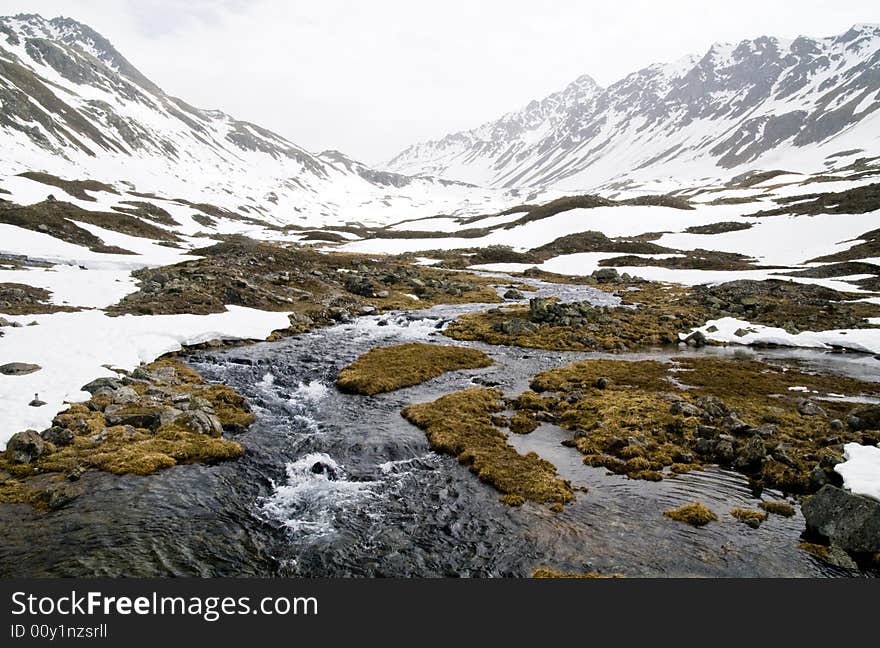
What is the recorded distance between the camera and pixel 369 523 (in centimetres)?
1449

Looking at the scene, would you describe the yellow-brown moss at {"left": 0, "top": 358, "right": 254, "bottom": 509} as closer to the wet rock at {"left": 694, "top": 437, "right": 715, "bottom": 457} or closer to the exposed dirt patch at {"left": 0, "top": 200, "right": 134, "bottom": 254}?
the wet rock at {"left": 694, "top": 437, "right": 715, "bottom": 457}

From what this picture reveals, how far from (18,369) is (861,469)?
34.2 metres

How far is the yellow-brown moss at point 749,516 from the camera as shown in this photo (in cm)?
1471

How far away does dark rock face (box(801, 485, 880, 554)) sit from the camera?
12992 mm

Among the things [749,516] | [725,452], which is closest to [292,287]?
[725,452]

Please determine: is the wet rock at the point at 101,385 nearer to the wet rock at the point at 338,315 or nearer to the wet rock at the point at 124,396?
the wet rock at the point at 124,396

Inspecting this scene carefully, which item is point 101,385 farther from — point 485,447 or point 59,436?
point 485,447

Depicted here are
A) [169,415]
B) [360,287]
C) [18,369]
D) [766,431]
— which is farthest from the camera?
[360,287]

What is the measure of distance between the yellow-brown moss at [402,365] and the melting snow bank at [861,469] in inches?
778

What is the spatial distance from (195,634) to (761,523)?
15.6 meters

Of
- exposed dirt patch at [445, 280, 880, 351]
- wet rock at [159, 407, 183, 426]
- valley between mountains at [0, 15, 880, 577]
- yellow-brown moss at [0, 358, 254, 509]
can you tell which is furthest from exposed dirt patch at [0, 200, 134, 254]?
wet rock at [159, 407, 183, 426]

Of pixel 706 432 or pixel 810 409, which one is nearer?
pixel 706 432

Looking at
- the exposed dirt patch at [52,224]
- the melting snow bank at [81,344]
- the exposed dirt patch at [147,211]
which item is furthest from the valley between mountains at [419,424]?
the exposed dirt patch at [147,211]

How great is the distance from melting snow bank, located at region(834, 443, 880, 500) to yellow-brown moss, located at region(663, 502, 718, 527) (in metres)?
4.53
